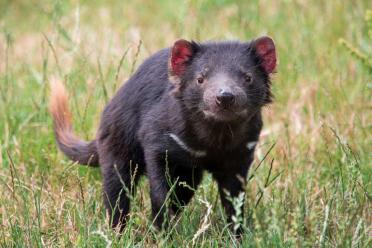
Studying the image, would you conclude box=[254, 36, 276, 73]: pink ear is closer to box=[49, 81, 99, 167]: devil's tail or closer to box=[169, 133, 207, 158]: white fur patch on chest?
box=[169, 133, 207, 158]: white fur patch on chest

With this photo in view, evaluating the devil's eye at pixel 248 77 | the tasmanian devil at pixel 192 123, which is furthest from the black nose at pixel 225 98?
the devil's eye at pixel 248 77

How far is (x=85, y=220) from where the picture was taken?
402 centimetres

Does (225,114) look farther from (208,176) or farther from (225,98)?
(208,176)

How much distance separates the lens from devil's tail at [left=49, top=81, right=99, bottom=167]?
5.11 metres

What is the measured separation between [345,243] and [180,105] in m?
1.26

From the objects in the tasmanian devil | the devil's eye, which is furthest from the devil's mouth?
the devil's eye

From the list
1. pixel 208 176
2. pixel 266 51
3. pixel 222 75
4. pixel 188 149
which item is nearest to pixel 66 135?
pixel 208 176

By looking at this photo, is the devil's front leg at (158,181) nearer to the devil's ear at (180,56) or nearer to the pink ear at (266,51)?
the devil's ear at (180,56)

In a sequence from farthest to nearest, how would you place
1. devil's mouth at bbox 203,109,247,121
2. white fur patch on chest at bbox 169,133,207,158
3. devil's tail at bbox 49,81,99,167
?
devil's tail at bbox 49,81,99,167 → white fur patch on chest at bbox 169,133,207,158 → devil's mouth at bbox 203,109,247,121

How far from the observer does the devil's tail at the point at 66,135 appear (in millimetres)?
5113

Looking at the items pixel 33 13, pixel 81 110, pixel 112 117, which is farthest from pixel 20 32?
pixel 112 117

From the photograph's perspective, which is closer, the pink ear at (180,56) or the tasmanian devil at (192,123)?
the tasmanian devil at (192,123)

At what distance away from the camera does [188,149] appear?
176 inches

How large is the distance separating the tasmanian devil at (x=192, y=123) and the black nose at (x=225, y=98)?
0.01 meters
